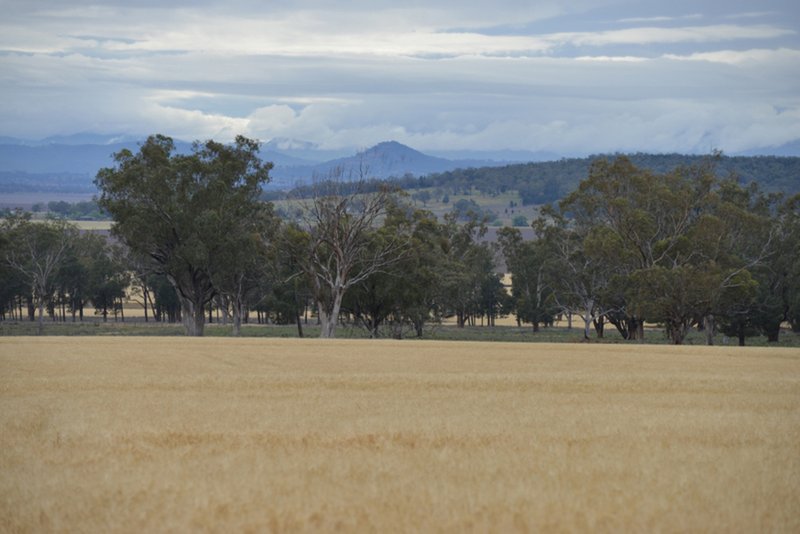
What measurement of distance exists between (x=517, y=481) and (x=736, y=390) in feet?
41.3

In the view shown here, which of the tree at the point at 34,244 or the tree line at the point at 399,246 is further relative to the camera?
the tree at the point at 34,244

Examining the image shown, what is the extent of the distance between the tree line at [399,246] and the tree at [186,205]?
0.34ft

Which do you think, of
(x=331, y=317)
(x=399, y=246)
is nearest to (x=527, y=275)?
(x=399, y=246)

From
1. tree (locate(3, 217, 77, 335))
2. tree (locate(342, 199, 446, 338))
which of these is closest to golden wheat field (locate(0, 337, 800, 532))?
tree (locate(342, 199, 446, 338))

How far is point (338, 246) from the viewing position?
65.8 m

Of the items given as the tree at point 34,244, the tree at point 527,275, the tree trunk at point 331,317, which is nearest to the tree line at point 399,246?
the tree trunk at point 331,317

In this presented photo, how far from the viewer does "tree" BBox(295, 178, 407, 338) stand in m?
66.6

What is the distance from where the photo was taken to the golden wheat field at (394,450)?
11.5 metres

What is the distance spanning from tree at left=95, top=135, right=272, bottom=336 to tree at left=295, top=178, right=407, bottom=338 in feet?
16.7

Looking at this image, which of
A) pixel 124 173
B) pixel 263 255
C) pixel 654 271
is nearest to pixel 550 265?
pixel 654 271

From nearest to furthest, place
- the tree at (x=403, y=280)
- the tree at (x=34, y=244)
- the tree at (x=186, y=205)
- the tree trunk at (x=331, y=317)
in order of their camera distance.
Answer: the tree trunk at (x=331, y=317)
the tree at (x=186, y=205)
the tree at (x=403, y=280)
the tree at (x=34, y=244)

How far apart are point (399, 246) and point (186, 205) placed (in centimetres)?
1511

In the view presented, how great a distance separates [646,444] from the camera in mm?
15773

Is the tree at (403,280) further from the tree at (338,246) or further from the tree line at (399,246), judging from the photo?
the tree at (338,246)
